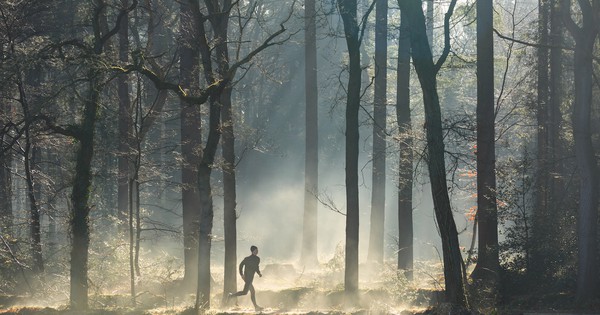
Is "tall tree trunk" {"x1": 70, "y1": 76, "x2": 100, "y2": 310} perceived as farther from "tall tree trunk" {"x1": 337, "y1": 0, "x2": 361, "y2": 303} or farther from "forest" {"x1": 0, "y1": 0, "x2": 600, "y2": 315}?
"tall tree trunk" {"x1": 337, "y1": 0, "x2": 361, "y2": 303}

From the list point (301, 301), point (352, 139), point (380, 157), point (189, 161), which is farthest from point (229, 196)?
point (380, 157)

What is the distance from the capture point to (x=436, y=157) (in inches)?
573

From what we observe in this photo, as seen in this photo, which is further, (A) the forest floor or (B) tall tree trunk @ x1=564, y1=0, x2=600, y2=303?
(B) tall tree trunk @ x1=564, y1=0, x2=600, y2=303

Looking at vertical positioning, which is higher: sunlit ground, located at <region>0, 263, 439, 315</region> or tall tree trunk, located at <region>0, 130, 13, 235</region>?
tall tree trunk, located at <region>0, 130, 13, 235</region>

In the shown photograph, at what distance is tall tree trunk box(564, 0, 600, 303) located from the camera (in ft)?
57.6

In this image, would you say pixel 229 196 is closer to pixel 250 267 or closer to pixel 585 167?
pixel 250 267

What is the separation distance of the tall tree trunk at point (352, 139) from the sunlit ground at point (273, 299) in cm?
78

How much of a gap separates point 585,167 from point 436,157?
5.37 metres

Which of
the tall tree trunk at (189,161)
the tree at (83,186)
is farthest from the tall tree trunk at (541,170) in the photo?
the tree at (83,186)

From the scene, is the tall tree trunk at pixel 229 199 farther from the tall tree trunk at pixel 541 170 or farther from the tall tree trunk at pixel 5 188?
the tall tree trunk at pixel 541 170

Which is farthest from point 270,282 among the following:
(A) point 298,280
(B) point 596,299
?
(B) point 596,299

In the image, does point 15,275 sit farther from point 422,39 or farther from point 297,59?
point 297,59

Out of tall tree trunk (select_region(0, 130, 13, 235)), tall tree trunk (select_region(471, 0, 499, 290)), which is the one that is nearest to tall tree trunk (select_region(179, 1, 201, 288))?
tall tree trunk (select_region(0, 130, 13, 235))

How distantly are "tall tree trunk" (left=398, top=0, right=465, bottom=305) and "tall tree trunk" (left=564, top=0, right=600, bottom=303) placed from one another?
15.4ft
